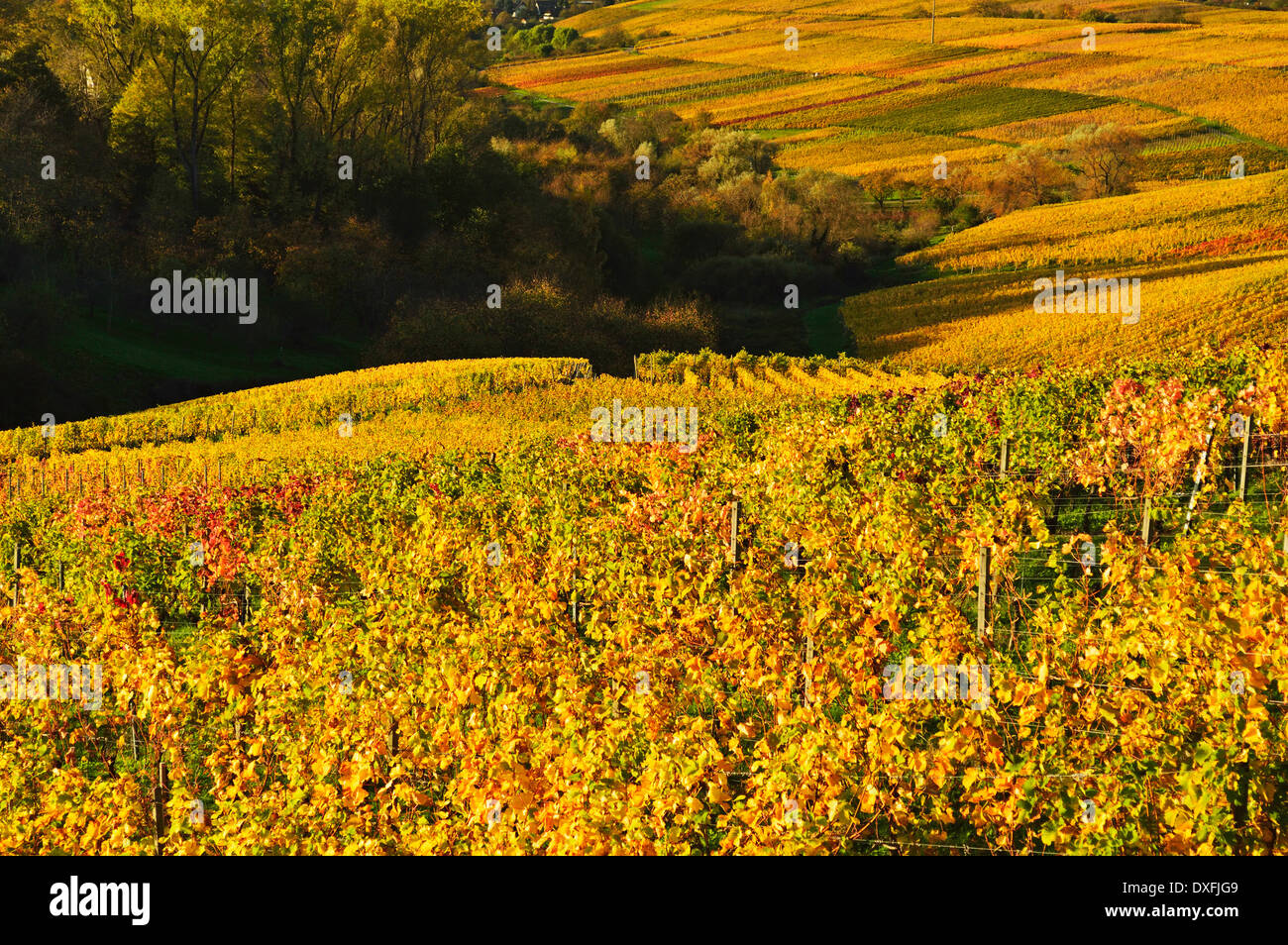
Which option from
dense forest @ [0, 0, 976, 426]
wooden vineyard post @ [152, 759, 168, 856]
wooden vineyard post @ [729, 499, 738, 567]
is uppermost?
dense forest @ [0, 0, 976, 426]

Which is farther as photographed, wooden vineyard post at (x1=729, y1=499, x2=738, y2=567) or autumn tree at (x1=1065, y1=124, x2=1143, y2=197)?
autumn tree at (x1=1065, y1=124, x2=1143, y2=197)

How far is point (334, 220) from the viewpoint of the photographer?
209 ft

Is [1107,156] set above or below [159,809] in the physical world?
above

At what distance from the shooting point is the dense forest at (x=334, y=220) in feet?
167

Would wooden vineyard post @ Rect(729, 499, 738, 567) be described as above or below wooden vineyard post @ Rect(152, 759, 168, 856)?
above

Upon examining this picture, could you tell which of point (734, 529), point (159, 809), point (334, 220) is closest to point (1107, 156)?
point (334, 220)

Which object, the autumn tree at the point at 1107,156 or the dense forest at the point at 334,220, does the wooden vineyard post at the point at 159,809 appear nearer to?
the dense forest at the point at 334,220

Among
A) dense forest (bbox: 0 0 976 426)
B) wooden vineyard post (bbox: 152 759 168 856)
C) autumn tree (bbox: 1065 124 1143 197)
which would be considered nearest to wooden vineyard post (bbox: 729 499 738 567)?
wooden vineyard post (bbox: 152 759 168 856)

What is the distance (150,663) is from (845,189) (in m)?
76.6

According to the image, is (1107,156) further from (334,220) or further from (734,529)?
(734,529)

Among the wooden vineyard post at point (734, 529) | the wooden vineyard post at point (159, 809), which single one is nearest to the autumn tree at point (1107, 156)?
the wooden vineyard post at point (734, 529)

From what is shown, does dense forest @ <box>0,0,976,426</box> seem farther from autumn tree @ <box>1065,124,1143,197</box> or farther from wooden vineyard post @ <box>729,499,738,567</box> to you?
wooden vineyard post @ <box>729,499,738,567</box>

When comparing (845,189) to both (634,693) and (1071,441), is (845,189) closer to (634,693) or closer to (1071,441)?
(1071,441)

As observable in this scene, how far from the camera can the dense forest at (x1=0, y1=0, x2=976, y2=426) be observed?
2000 inches
